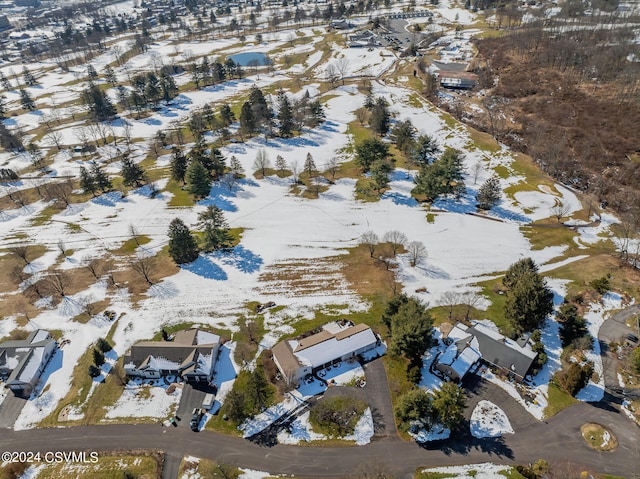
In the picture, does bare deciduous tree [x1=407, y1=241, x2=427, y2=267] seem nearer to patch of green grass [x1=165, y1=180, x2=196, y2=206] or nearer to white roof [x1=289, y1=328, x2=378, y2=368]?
white roof [x1=289, y1=328, x2=378, y2=368]

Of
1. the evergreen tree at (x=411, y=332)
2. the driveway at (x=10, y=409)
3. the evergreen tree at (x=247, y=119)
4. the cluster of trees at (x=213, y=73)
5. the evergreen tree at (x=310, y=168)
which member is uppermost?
the cluster of trees at (x=213, y=73)

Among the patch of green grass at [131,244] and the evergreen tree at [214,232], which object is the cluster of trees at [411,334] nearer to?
the evergreen tree at [214,232]

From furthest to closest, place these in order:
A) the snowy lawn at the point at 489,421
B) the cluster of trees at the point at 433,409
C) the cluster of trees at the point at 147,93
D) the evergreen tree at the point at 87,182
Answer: the cluster of trees at the point at 147,93, the evergreen tree at the point at 87,182, the snowy lawn at the point at 489,421, the cluster of trees at the point at 433,409

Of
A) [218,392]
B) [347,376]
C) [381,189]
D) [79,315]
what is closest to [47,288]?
[79,315]

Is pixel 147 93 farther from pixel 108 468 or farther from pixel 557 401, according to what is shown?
pixel 557 401

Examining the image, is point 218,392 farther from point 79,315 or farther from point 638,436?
point 638,436

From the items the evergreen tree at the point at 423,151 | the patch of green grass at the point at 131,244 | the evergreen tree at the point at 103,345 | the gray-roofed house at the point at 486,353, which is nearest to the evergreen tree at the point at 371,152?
the evergreen tree at the point at 423,151
